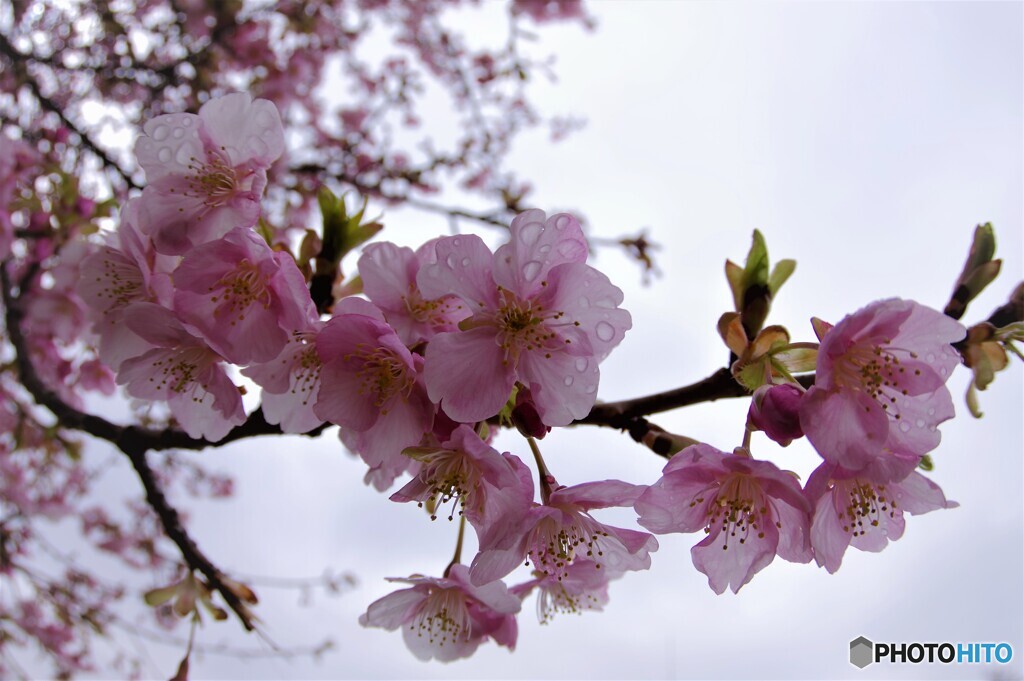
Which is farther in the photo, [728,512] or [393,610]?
[393,610]

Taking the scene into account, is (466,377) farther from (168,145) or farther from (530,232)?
(168,145)

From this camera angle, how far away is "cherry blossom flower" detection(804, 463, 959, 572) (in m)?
0.94

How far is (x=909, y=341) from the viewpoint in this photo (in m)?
0.99

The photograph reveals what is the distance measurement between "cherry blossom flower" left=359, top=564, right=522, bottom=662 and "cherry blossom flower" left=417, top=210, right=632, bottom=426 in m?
0.48

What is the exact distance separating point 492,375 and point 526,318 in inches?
4.7

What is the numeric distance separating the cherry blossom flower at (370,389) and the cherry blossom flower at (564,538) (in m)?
0.22

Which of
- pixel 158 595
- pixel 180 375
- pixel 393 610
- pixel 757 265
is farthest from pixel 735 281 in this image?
pixel 158 595

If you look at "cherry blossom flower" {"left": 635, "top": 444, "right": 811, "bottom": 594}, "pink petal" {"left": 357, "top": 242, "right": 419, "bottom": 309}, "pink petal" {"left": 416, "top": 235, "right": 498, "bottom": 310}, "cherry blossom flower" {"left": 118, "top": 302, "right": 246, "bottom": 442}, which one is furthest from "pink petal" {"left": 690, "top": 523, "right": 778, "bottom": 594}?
"cherry blossom flower" {"left": 118, "top": 302, "right": 246, "bottom": 442}

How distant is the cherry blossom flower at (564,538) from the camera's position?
3.28 ft

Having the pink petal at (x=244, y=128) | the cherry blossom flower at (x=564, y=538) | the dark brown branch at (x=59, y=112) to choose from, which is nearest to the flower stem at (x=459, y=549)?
the cherry blossom flower at (x=564, y=538)

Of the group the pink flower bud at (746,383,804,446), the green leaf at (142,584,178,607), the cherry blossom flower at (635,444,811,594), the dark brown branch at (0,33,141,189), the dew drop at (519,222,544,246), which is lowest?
the green leaf at (142,584,178,607)

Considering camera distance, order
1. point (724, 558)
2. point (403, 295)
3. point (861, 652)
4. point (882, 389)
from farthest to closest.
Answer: point (861, 652) < point (403, 295) < point (724, 558) < point (882, 389)

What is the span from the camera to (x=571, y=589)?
125 centimetres

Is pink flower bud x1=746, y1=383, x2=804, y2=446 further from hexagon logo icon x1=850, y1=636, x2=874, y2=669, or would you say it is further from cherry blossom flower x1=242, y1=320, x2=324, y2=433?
hexagon logo icon x1=850, y1=636, x2=874, y2=669
